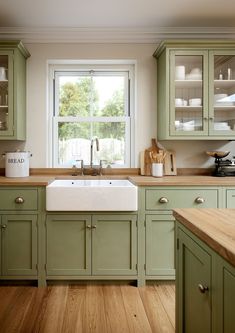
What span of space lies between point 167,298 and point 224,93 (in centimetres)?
191

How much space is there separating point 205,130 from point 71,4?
1.64 m

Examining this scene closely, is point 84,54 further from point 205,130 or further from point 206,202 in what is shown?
point 206,202

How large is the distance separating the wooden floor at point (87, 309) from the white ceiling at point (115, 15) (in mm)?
2440

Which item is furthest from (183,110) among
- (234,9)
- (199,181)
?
(234,9)

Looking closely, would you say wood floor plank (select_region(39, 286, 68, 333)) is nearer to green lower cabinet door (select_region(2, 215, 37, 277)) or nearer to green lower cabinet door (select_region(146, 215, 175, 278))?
green lower cabinet door (select_region(2, 215, 37, 277))

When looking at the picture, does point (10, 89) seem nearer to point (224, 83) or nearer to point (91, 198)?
point (91, 198)

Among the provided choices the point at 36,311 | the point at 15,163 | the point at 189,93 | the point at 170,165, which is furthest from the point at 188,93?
the point at 36,311

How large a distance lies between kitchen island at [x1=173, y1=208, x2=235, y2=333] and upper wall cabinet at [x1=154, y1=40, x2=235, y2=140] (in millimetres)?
1629

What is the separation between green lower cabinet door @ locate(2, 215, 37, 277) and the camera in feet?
9.00

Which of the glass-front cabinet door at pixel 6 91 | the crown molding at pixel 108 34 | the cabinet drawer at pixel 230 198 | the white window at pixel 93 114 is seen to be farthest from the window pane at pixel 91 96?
the cabinet drawer at pixel 230 198

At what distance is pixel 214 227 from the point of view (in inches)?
47.9

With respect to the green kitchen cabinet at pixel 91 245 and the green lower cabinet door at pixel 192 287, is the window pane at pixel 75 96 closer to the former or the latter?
the green kitchen cabinet at pixel 91 245

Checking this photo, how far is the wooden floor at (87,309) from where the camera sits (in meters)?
2.13

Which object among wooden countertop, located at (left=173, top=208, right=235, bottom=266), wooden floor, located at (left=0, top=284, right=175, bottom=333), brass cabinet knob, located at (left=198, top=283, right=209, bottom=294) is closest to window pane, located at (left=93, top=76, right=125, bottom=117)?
wooden floor, located at (left=0, top=284, right=175, bottom=333)
